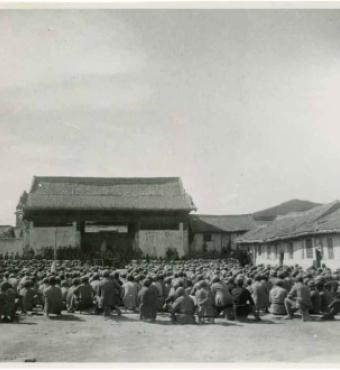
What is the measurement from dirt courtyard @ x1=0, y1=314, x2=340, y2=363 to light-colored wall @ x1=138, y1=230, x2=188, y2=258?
23.1 m

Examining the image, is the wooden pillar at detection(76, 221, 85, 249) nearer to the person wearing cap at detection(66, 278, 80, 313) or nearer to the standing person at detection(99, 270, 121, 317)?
the person wearing cap at detection(66, 278, 80, 313)

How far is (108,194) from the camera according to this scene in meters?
38.1

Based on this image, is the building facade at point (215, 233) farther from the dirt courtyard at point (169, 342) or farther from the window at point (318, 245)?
the dirt courtyard at point (169, 342)

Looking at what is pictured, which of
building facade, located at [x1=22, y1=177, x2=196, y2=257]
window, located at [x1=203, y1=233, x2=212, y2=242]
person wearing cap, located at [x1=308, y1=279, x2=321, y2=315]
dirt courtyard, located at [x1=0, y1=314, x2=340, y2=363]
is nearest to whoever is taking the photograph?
dirt courtyard, located at [x1=0, y1=314, x2=340, y2=363]

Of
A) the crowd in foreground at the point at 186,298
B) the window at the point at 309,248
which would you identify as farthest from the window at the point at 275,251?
the crowd in foreground at the point at 186,298

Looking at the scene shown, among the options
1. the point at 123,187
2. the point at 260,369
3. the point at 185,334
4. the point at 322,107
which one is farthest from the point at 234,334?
the point at 123,187

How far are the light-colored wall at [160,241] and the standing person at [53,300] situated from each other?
22020 mm

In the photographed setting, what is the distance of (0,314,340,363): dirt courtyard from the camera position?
28.2ft

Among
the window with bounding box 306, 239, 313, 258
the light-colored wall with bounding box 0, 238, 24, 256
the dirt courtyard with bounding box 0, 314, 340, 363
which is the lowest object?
the dirt courtyard with bounding box 0, 314, 340, 363

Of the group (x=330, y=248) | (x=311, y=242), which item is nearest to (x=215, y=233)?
(x=311, y=242)

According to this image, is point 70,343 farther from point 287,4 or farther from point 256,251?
point 256,251

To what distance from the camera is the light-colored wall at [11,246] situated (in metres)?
34.8

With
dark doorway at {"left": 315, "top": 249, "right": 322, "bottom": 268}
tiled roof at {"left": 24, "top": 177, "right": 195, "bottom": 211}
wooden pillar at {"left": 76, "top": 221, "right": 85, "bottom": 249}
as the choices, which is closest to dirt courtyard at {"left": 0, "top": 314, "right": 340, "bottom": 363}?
dark doorway at {"left": 315, "top": 249, "right": 322, "bottom": 268}

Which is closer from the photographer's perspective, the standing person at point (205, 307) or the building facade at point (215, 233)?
the standing person at point (205, 307)
